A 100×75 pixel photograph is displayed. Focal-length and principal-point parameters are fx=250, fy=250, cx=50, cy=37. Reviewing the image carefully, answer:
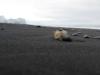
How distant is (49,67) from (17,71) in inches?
24.2

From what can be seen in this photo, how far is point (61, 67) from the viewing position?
13.5ft

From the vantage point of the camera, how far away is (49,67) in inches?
159

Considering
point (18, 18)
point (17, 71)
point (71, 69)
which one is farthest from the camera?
point (18, 18)

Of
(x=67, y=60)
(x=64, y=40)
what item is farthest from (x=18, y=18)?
(x=67, y=60)

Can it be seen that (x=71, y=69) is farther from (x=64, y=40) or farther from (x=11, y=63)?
(x=64, y=40)

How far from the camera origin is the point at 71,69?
402 centimetres

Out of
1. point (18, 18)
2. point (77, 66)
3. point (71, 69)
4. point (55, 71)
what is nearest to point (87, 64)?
point (77, 66)

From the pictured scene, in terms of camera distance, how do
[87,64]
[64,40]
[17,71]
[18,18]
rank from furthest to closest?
[18,18], [64,40], [87,64], [17,71]

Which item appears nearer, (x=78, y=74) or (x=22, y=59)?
(x=78, y=74)

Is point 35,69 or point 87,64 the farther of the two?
point 87,64

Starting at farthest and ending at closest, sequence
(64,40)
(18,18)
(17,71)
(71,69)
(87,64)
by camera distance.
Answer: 1. (18,18)
2. (64,40)
3. (87,64)
4. (71,69)
5. (17,71)

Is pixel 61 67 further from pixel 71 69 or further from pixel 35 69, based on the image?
pixel 35 69

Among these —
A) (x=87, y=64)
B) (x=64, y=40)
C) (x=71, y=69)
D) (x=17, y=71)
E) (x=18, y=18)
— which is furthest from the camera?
(x=18, y=18)

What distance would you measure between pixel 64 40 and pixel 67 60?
376 cm
